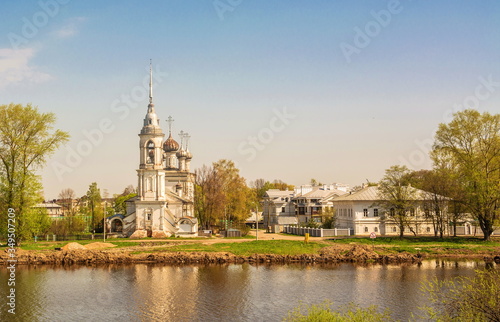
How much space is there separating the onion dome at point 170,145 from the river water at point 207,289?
4575cm

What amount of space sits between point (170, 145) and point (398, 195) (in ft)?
143

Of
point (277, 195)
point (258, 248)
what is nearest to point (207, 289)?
point (258, 248)

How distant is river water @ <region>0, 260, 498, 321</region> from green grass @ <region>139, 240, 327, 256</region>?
485cm

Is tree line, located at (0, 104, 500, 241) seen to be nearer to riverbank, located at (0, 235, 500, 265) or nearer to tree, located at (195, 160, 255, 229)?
riverbank, located at (0, 235, 500, 265)

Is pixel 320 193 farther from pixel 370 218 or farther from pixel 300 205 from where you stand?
pixel 370 218

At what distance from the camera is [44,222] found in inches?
2222

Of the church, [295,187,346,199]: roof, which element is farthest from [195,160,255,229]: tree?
[295,187,346,199]: roof

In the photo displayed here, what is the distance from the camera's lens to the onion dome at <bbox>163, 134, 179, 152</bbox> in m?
86.5

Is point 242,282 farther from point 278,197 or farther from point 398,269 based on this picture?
point 278,197

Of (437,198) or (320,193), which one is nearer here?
(437,198)

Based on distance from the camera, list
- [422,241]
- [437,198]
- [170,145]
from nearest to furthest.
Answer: [422,241]
[437,198]
[170,145]

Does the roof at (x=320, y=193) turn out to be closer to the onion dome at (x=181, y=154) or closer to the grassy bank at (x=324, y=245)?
the onion dome at (x=181, y=154)

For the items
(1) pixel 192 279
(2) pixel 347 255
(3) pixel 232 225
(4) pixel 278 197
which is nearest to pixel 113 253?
(1) pixel 192 279

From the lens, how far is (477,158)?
168 ft
